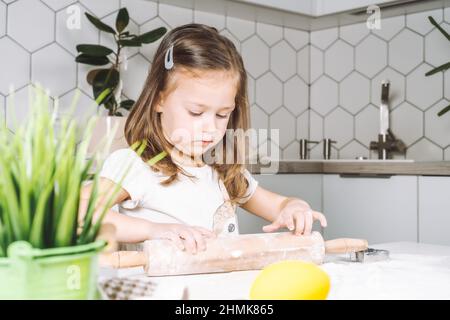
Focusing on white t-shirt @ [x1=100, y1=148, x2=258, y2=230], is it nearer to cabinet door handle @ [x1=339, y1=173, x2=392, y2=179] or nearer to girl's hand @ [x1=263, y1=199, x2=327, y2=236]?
girl's hand @ [x1=263, y1=199, x2=327, y2=236]

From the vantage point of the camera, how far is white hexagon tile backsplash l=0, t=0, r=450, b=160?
1966 mm

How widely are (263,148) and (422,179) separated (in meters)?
0.89

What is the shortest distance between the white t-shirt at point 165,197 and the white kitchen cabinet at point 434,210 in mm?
934

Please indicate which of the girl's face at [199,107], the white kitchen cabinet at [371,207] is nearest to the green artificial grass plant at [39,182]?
the girl's face at [199,107]

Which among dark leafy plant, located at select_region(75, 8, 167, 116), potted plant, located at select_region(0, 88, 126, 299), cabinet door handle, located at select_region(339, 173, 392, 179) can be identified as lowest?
potted plant, located at select_region(0, 88, 126, 299)

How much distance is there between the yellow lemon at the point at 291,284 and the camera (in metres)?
0.49

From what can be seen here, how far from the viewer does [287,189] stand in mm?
2201

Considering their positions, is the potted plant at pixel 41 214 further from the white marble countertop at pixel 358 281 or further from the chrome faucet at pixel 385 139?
the chrome faucet at pixel 385 139

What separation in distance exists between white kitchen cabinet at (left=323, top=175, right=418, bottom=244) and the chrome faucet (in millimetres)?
307

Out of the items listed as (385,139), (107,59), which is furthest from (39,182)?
(385,139)

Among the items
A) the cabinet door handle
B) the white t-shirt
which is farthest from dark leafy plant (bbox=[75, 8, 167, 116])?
the cabinet door handle

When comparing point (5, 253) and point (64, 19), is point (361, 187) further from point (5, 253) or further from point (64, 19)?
point (5, 253)

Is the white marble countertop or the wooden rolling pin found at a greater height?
the wooden rolling pin
